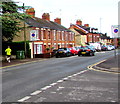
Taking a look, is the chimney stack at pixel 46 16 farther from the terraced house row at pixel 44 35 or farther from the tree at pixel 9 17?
the tree at pixel 9 17

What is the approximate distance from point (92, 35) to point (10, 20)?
5783cm

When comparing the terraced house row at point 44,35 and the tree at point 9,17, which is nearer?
the tree at point 9,17

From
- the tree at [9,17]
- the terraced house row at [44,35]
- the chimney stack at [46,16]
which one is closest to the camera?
the tree at [9,17]

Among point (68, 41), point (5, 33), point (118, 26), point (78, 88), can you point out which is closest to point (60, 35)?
point (68, 41)

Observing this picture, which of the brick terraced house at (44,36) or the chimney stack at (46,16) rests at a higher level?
the chimney stack at (46,16)

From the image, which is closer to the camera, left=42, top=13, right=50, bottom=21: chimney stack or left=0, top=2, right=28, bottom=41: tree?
left=0, top=2, right=28, bottom=41: tree

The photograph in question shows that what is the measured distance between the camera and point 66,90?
7.80 m

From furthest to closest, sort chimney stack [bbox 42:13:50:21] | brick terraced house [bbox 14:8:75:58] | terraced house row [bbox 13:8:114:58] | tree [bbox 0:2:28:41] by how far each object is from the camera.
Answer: chimney stack [bbox 42:13:50:21], brick terraced house [bbox 14:8:75:58], terraced house row [bbox 13:8:114:58], tree [bbox 0:2:28:41]

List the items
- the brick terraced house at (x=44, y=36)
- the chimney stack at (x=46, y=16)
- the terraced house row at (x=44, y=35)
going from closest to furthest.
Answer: the terraced house row at (x=44, y=35) → the brick terraced house at (x=44, y=36) → the chimney stack at (x=46, y=16)

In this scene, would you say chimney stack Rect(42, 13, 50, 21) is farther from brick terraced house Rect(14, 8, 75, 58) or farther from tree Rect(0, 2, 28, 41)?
tree Rect(0, 2, 28, 41)

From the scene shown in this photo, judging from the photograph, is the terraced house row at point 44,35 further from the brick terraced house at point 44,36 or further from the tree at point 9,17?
the tree at point 9,17

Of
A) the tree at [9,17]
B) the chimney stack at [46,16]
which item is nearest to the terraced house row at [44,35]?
the chimney stack at [46,16]

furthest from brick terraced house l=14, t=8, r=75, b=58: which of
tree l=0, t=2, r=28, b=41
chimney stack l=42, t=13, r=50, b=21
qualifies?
tree l=0, t=2, r=28, b=41

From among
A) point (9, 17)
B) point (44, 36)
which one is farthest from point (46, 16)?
point (9, 17)
